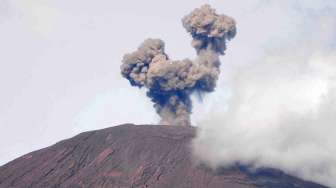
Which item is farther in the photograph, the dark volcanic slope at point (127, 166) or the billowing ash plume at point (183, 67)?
the billowing ash plume at point (183, 67)

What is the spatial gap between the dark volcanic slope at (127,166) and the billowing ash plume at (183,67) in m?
4.75

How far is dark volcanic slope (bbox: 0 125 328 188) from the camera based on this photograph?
101875 millimetres

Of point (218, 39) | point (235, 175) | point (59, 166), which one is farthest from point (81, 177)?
point (218, 39)

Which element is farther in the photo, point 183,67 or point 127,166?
point 183,67

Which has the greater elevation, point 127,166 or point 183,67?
point 183,67

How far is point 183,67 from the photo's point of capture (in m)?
117

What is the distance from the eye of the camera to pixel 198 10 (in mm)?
119812

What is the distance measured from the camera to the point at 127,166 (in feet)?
346

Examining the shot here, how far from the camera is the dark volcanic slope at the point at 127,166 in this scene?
102 m

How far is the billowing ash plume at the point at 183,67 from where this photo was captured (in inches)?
4614

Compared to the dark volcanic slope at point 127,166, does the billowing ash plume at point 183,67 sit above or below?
above

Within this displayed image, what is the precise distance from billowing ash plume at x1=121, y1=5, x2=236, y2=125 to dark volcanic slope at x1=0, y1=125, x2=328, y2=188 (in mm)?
4750

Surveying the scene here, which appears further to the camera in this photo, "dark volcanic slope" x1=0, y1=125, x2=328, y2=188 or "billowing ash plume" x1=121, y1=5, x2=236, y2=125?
"billowing ash plume" x1=121, y1=5, x2=236, y2=125

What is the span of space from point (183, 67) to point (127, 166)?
708 inches
